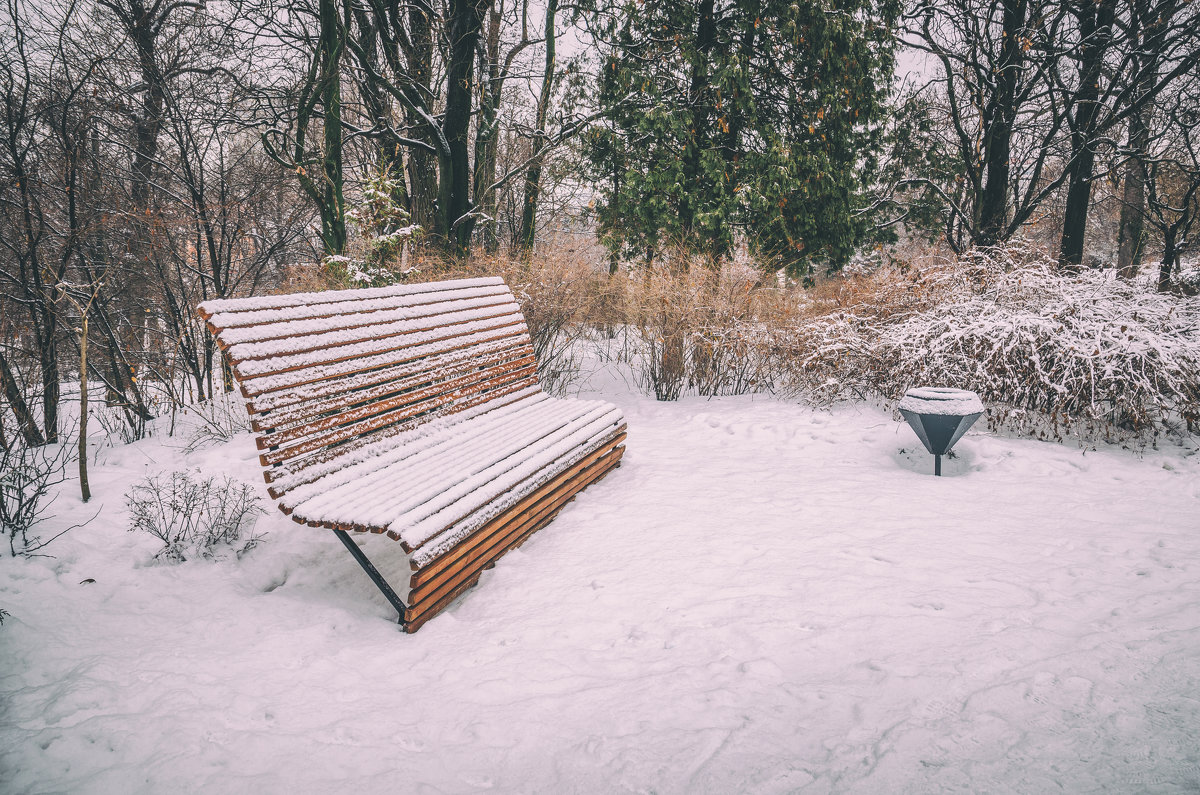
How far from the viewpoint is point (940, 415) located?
366 cm

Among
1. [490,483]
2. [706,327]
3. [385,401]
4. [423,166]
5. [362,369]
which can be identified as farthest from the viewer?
[423,166]

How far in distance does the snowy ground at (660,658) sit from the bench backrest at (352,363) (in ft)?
2.33

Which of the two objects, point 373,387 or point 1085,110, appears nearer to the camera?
point 373,387

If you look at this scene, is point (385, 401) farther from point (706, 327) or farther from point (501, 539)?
point (706, 327)

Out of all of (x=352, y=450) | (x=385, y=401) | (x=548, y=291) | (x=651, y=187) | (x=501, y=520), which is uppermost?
(x=651, y=187)

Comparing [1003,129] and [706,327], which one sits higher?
[1003,129]

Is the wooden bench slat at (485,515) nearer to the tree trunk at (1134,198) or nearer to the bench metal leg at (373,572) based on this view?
the bench metal leg at (373,572)

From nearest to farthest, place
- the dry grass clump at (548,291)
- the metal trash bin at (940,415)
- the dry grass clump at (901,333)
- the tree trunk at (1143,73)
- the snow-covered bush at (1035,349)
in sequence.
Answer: the metal trash bin at (940,415)
the snow-covered bush at (1035,349)
the dry grass clump at (901,333)
the dry grass clump at (548,291)
the tree trunk at (1143,73)

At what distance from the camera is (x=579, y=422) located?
12.2 feet

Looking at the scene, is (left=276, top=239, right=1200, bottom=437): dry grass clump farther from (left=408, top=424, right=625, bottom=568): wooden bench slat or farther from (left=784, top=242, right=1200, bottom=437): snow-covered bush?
(left=408, top=424, right=625, bottom=568): wooden bench slat

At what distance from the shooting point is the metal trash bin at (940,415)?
3662 millimetres

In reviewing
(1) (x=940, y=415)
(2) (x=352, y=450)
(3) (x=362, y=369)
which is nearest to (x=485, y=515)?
(2) (x=352, y=450)

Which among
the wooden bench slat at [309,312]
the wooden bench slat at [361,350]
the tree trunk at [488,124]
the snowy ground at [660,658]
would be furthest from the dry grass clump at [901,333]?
the tree trunk at [488,124]

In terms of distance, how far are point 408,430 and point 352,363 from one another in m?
0.52
